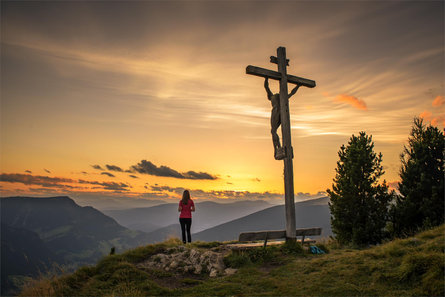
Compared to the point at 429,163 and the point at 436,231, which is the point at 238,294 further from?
the point at 429,163

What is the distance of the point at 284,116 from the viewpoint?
Answer: 12586mm

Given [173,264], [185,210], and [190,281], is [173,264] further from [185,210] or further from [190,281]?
[185,210]

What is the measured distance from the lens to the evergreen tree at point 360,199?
44.8 feet

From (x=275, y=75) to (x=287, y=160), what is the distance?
406 centimetres

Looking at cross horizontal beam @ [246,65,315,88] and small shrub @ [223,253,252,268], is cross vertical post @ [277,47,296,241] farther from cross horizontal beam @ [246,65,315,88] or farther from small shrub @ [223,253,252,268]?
small shrub @ [223,253,252,268]

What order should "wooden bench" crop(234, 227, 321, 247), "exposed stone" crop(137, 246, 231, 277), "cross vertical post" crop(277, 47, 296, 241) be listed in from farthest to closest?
"cross vertical post" crop(277, 47, 296, 241)
"wooden bench" crop(234, 227, 321, 247)
"exposed stone" crop(137, 246, 231, 277)

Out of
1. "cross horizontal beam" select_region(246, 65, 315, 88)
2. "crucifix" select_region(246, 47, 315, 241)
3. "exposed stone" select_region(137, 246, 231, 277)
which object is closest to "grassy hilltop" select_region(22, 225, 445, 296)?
"exposed stone" select_region(137, 246, 231, 277)

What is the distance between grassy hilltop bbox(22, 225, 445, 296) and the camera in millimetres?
6666

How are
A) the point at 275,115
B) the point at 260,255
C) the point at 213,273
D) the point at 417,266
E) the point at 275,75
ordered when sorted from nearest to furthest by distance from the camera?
the point at 417,266 → the point at 213,273 → the point at 260,255 → the point at 275,75 → the point at 275,115

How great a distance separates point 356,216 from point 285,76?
7948 mm

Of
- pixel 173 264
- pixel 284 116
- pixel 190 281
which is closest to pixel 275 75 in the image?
pixel 284 116

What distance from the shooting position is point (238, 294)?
717cm

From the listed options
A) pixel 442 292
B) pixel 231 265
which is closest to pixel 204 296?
pixel 231 265

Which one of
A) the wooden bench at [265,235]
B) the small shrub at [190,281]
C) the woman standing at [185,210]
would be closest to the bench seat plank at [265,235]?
the wooden bench at [265,235]
